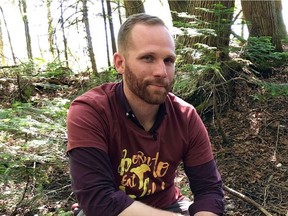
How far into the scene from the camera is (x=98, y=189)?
179 cm

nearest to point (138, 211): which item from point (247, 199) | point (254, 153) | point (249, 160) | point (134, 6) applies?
point (247, 199)

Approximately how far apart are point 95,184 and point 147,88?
0.65 m

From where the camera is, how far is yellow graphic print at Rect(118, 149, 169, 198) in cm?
203

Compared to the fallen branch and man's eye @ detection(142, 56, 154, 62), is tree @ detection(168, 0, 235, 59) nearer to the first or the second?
the fallen branch

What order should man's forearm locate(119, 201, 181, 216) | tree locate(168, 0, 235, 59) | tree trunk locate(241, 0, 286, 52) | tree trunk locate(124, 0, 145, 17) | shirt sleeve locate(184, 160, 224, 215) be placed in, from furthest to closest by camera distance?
tree trunk locate(124, 0, 145, 17) → tree trunk locate(241, 0, 286, 52) → tree locate(168, 0, 235, 59) → shirt sleeve locate(184, 160, 224, 215) → man's forearm locate(119, 201, 181, 216)

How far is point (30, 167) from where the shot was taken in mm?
3115

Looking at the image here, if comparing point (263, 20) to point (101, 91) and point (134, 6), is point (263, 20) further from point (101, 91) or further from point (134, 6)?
point (101, 91)

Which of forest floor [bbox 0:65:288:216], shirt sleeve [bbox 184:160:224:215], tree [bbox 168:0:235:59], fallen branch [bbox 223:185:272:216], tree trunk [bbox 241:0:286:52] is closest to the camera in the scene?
shirt sleeve [bbox 184:160:224:215]

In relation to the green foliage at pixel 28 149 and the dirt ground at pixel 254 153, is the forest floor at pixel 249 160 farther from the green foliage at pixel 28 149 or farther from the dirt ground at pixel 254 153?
the green foliage at pixel 28 149

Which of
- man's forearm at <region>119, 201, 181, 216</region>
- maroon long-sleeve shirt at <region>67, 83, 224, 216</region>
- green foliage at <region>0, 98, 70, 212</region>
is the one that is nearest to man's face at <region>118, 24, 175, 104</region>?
maroon long-sleeve shirt at <region>67, 83, 224, 216</region>

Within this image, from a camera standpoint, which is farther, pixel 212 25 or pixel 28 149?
pixel 212 25

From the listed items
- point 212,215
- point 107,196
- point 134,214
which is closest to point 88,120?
point 107,196

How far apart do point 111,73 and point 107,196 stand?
4277 millimetres

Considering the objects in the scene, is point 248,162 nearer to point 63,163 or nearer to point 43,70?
point 63,163
